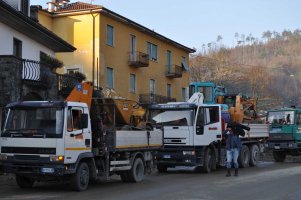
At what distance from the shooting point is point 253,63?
78625mm

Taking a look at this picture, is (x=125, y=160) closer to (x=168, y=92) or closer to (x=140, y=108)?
(x=140, y=108)

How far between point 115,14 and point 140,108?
2255cm

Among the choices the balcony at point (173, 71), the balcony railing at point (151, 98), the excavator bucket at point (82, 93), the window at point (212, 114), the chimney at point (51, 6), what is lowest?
the window at point (212, 114)

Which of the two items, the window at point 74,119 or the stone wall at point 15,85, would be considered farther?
the stone wall at point 15,85

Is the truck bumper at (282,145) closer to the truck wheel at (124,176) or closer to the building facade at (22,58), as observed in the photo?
the building facade at (22,58)

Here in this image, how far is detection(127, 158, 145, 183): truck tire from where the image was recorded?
16500 millimetres

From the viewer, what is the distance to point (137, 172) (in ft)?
55.4

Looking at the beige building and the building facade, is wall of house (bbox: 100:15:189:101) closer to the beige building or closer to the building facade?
the beige building

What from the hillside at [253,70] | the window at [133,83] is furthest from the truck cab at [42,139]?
the hillside at [253,70]

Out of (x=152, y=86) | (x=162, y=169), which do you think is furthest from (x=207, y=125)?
(x=152, y=86)

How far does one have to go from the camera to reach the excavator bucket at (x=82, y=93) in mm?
14719

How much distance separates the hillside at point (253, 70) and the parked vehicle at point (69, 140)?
2340 inches

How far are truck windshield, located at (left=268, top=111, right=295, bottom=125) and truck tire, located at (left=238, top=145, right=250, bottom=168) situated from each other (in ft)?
15.0

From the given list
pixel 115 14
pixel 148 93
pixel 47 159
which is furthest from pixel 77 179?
pixel 148 93
